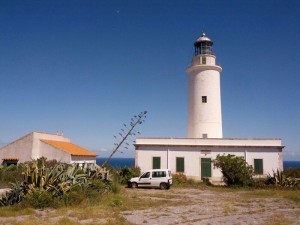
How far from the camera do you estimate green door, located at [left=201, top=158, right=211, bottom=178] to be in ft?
85.7

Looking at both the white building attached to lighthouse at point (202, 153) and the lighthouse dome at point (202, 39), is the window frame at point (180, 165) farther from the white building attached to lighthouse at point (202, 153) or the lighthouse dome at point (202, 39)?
the lighthouse dome at point (202, 39)

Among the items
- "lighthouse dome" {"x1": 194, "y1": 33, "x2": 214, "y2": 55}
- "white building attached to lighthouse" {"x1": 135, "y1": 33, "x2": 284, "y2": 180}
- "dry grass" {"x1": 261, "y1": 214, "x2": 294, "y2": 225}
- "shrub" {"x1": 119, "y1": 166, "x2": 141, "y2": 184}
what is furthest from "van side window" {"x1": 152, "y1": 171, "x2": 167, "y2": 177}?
"lighthouse dome" {"x1": 194, "y1": 33, "x2": 214, "y2": 55}

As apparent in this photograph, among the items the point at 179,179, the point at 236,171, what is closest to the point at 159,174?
the point at 179,179

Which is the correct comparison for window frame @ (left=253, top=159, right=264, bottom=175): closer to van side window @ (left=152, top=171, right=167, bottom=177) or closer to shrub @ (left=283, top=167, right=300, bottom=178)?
shrub @ (left=283, top=167, right=300, bottom=178)

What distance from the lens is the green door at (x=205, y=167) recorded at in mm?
26125

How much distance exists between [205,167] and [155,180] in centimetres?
610

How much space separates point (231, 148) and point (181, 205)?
13.3 meters

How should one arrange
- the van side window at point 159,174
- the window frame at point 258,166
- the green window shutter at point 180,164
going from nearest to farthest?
the van side window at point 159,174 → the window frame at point 258,166 → the green window shutter at point 180,164

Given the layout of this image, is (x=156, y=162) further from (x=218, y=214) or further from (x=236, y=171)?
(x=218, y=214)

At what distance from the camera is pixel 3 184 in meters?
20.3

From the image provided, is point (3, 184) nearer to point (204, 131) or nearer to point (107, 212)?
point (107, 212)

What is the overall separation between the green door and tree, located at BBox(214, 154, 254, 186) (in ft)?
8.75

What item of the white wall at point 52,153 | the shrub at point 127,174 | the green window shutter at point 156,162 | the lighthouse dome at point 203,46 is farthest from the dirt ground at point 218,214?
the lighthouse dome at point 203,46

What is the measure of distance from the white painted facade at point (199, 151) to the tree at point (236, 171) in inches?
107
